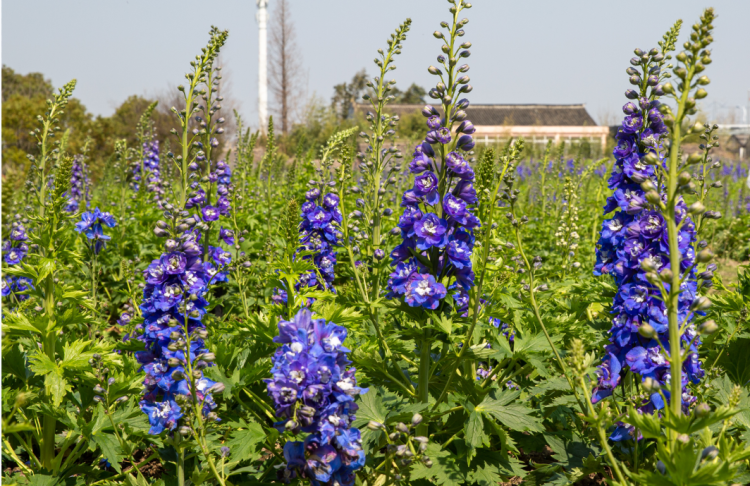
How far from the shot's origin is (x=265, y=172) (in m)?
9.48

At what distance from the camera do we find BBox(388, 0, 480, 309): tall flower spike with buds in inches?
104

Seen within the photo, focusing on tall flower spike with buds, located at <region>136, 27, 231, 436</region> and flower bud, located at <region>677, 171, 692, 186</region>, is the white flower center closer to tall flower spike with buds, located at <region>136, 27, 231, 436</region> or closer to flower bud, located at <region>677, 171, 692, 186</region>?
tall flower spike with buds, located at <region>136, 27, 231, 436</region>

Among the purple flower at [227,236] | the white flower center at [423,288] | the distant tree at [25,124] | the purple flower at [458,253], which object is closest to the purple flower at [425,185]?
the purple flower at [458,253]

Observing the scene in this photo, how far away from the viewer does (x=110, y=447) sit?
2.69 meters

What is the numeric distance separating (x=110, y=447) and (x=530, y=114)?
213ft

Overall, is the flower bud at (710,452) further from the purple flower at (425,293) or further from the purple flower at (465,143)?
the purple flower at (465,143)

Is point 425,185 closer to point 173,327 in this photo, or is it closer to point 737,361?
point 173,327

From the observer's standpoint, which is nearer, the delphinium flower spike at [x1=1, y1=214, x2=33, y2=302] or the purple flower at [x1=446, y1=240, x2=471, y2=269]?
the purple flower at [x1=446, y1=240, x2=471, y2=269]

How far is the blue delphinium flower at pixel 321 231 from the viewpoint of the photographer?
4.37 metres

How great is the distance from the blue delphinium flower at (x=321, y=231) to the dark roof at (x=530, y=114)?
5522 centimetres

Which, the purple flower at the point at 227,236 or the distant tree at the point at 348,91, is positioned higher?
the distant tree at the point at 348,91

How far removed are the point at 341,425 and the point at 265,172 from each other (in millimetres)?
7982

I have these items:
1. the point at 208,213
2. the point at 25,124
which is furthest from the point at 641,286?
the point at 25,124

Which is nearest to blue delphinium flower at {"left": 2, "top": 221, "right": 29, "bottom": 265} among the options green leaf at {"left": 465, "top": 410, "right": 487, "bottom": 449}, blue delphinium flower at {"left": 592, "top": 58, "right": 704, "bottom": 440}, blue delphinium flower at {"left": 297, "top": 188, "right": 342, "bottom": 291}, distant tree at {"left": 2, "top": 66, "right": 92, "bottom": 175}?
blue delphinium flower at {"left": 297, "top": 188, "right": 342, "bottom": 291}
